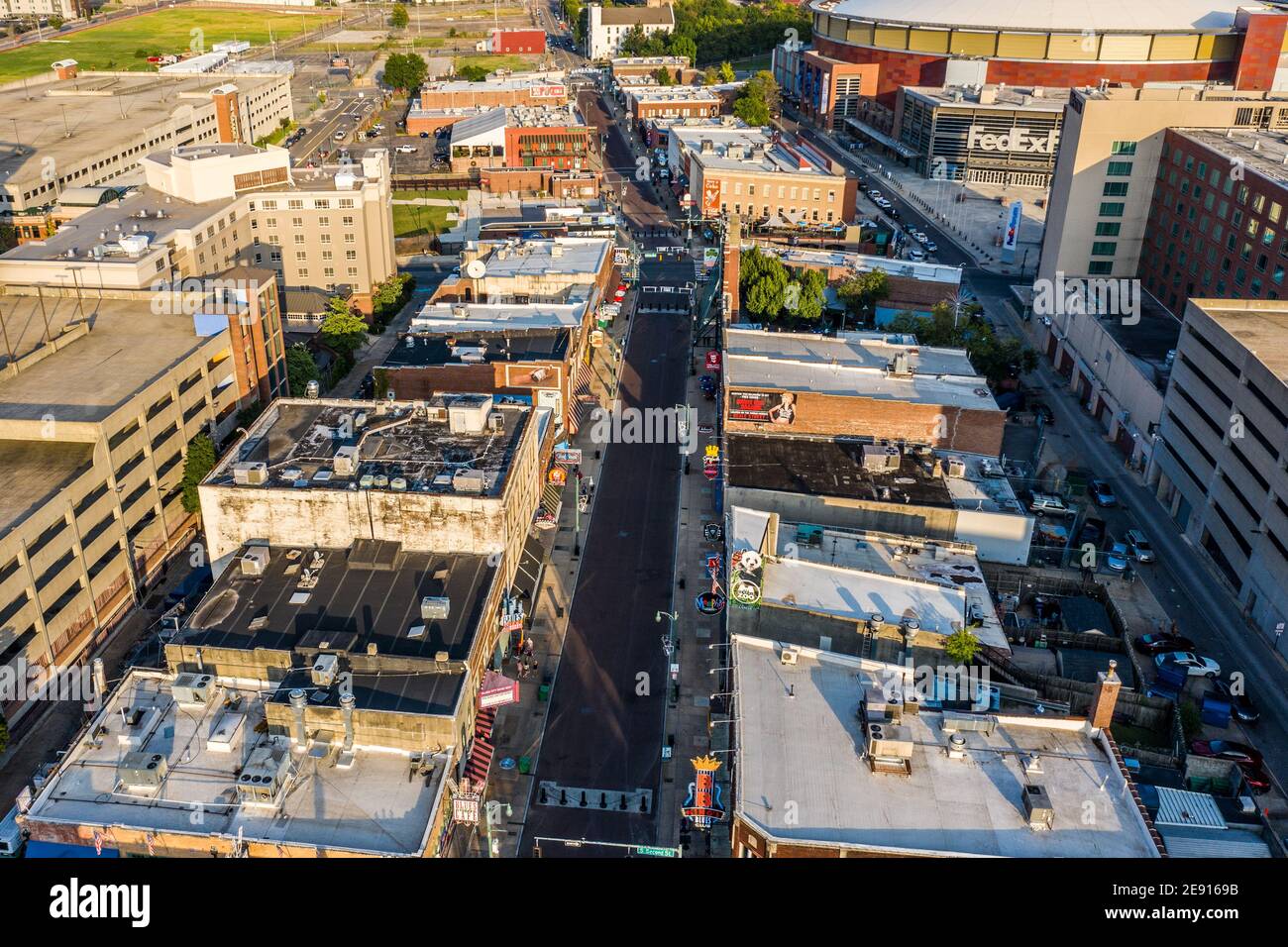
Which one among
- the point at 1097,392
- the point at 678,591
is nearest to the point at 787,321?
the point at 1097,392

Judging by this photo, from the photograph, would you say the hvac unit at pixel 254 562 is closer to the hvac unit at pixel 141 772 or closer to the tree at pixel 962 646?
the hvac unit at pixel 141 772

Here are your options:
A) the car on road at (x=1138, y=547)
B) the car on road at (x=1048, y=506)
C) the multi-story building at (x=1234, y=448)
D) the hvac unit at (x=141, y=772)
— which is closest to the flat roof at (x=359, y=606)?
the hvac unit at (x=141, y=772)

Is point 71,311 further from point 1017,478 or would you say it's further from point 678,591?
point 1017,478

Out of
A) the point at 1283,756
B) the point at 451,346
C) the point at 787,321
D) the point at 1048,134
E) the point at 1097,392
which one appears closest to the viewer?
the point at 1283,756

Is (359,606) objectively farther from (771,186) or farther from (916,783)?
(771,186)

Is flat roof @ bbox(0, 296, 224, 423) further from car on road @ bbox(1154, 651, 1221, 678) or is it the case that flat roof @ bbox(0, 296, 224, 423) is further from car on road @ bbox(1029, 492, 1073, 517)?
car on road @ bbox(1154, 651, 1221, 678)

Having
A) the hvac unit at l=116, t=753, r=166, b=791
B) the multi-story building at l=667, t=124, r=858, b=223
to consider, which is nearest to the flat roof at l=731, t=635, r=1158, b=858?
the hvac unit at l=116, t=753, r=166, b=791
